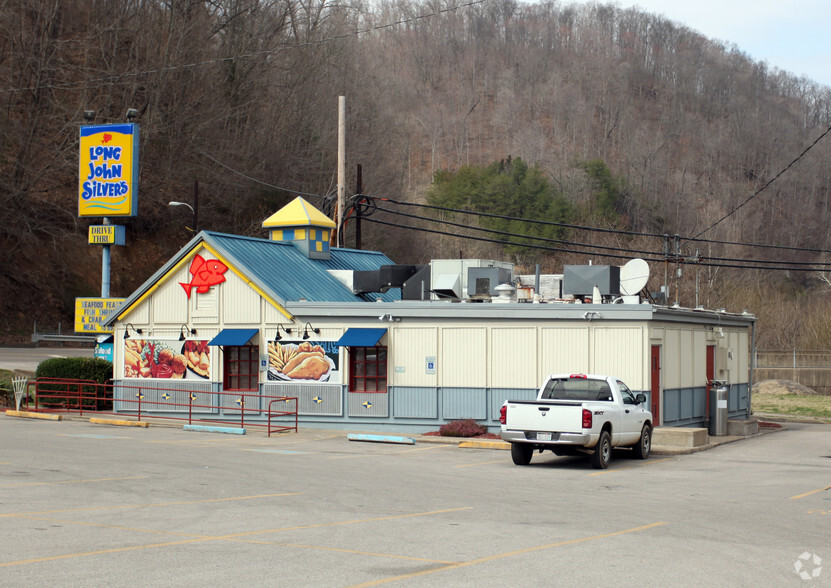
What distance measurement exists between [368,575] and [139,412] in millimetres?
20990

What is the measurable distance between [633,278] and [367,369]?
793cm

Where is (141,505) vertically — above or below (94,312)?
below

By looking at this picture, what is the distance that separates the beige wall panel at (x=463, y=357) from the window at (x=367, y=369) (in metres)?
1.85

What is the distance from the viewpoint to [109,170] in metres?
34.3

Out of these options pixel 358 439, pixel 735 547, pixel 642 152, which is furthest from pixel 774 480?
pixel 642 152

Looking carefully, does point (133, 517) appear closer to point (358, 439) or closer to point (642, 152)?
point (358, 439)

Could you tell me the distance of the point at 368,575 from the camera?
9.48 metres

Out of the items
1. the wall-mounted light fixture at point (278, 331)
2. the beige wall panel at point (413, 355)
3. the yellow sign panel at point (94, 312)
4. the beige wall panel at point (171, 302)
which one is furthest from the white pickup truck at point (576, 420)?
the yellow sign panel at point (94, 312)

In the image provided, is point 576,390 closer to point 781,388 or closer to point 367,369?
point 367,369

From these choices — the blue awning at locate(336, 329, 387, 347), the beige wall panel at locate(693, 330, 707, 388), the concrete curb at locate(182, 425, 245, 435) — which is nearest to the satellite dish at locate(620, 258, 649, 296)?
the beige wall panel at locate(693, 330, 707, 388)

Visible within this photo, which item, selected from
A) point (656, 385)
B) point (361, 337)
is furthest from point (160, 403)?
point (656, 385)

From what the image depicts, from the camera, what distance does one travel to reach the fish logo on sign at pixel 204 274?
30.4m

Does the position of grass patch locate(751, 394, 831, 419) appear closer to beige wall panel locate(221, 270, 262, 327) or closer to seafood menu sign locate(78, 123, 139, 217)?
beige wall panel locate(221, 270, 262, 327)

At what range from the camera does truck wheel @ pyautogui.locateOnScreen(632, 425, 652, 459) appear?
22.5 meters
